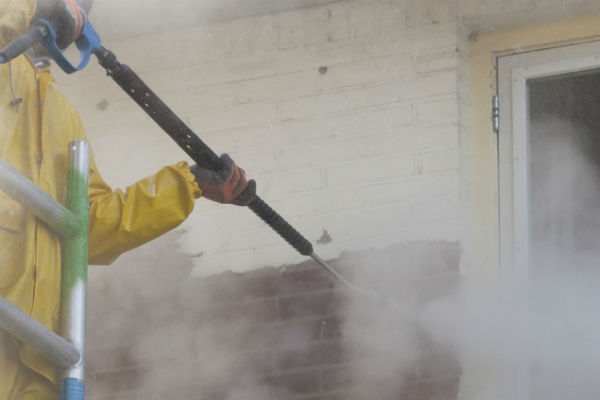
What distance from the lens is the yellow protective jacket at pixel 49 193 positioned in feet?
13.0

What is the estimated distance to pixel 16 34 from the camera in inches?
160

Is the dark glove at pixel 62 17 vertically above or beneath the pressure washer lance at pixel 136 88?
above

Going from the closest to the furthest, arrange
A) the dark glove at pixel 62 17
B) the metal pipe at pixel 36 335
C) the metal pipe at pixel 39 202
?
1. the metal pipe at pixel 36 335
2. the metal pipe at pixel 39 202
3. the dark glove at pixel 62 17

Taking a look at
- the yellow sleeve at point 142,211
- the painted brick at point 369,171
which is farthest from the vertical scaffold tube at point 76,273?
the painted brick at point 369,171

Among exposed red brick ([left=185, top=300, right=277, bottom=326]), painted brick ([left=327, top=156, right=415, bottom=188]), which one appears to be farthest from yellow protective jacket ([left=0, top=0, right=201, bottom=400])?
painted brick ([left=327, top=156, right=415, bottom=188])

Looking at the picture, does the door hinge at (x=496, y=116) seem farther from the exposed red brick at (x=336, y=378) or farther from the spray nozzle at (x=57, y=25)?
the spray nozzle at (x=57, y=25)

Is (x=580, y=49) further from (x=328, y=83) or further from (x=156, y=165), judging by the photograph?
(x=156, y=165)

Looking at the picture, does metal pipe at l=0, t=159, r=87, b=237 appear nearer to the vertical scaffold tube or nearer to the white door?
the vertical scaffold tube

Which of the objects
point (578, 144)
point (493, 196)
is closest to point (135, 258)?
point (493, 196)

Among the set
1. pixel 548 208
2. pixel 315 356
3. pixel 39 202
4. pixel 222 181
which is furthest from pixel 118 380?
pixel 39 202

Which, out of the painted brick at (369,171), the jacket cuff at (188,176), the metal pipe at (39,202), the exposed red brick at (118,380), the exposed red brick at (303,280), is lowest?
the exposed red brick at (118,380)

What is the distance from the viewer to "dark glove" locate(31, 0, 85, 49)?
152 inches

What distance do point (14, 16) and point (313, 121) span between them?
2019 mm

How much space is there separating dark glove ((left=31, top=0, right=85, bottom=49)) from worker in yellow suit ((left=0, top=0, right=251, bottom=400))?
11 centimetres
